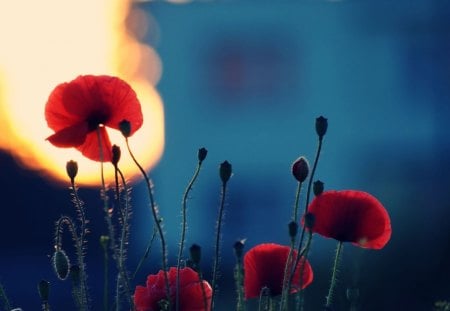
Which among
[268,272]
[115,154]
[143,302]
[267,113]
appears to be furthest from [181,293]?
[267,113]

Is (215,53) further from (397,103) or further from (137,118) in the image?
(137,118)

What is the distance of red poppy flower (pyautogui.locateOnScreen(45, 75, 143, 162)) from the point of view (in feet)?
8.04

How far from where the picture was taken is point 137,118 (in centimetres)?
245

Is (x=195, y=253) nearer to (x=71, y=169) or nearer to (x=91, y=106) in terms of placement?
(x=71, y=169)

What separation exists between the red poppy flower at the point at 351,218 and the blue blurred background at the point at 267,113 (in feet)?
32.0

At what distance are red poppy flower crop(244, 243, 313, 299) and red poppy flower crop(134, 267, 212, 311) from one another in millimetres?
124

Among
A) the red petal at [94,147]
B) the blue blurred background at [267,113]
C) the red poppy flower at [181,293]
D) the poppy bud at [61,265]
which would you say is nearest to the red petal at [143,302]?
the red poppy flower at [181,293]

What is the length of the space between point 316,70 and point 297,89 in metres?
0.43

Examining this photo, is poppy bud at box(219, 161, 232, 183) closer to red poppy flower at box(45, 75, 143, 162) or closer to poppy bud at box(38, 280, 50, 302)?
red poppy flower at box(45, 75, 143, 162)

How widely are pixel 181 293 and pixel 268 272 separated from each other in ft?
Result: 0.55

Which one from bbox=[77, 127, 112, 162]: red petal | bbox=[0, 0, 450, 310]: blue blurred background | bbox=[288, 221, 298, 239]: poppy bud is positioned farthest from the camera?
bbox=[0, 0, 450, 310]: blue blurred background

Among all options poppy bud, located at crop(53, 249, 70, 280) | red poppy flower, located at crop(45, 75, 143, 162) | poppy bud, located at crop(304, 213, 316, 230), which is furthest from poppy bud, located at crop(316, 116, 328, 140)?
poppy bud, located at crop(53, 249, 70, 280)

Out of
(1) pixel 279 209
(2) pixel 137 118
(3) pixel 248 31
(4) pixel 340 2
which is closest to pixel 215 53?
(3) pixel 248 31

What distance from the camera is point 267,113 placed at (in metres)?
21.5
